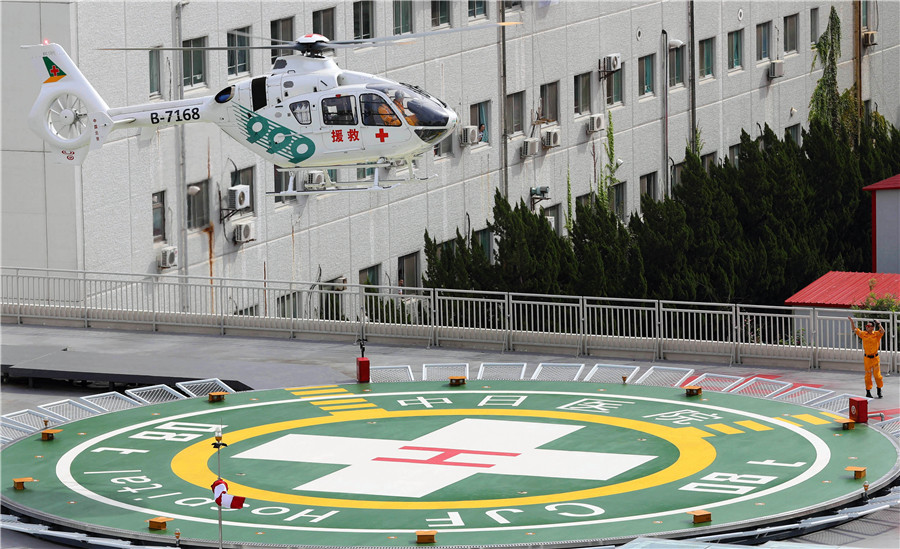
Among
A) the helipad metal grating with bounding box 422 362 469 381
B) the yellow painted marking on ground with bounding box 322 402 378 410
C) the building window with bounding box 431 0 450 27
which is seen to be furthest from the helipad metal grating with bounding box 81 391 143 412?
the building window with bounding box 431 0 450 27

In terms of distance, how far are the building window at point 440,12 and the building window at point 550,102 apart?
588 cm

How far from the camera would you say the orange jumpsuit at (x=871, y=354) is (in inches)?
1281

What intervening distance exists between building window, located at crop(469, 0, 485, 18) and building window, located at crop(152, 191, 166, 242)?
1588 centimetres

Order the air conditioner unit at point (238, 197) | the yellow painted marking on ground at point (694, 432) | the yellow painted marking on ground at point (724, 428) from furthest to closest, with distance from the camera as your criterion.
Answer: the air conditioner unit at point (238, 197), the yellow painted marking on ground at point (724, 428), the yellow painted marking on ground at point (694, 432)

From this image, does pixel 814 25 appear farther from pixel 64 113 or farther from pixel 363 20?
pixel 64 113

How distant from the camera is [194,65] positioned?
48531 mm

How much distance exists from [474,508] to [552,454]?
3.76 m

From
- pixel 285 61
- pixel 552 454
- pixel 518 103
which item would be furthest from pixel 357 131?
pixel 518 103

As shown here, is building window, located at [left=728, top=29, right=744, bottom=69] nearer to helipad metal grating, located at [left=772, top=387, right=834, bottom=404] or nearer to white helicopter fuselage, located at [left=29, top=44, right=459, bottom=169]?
white helicopter fuselage, located at [left=29, top=44, right=459, bottom=169]

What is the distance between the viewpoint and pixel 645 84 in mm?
68375

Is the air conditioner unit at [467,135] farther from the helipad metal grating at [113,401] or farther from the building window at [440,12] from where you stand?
A: the helipad metal grating at [113,401]

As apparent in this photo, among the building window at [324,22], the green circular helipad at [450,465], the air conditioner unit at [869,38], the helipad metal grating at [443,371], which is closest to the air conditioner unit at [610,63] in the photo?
the building window at [324,22]

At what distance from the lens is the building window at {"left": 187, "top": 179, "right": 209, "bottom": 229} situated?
49125mm

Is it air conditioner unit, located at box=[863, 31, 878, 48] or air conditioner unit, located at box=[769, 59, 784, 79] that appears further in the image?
air conditioner unit, located at box=[863, 31, 878, 48]
